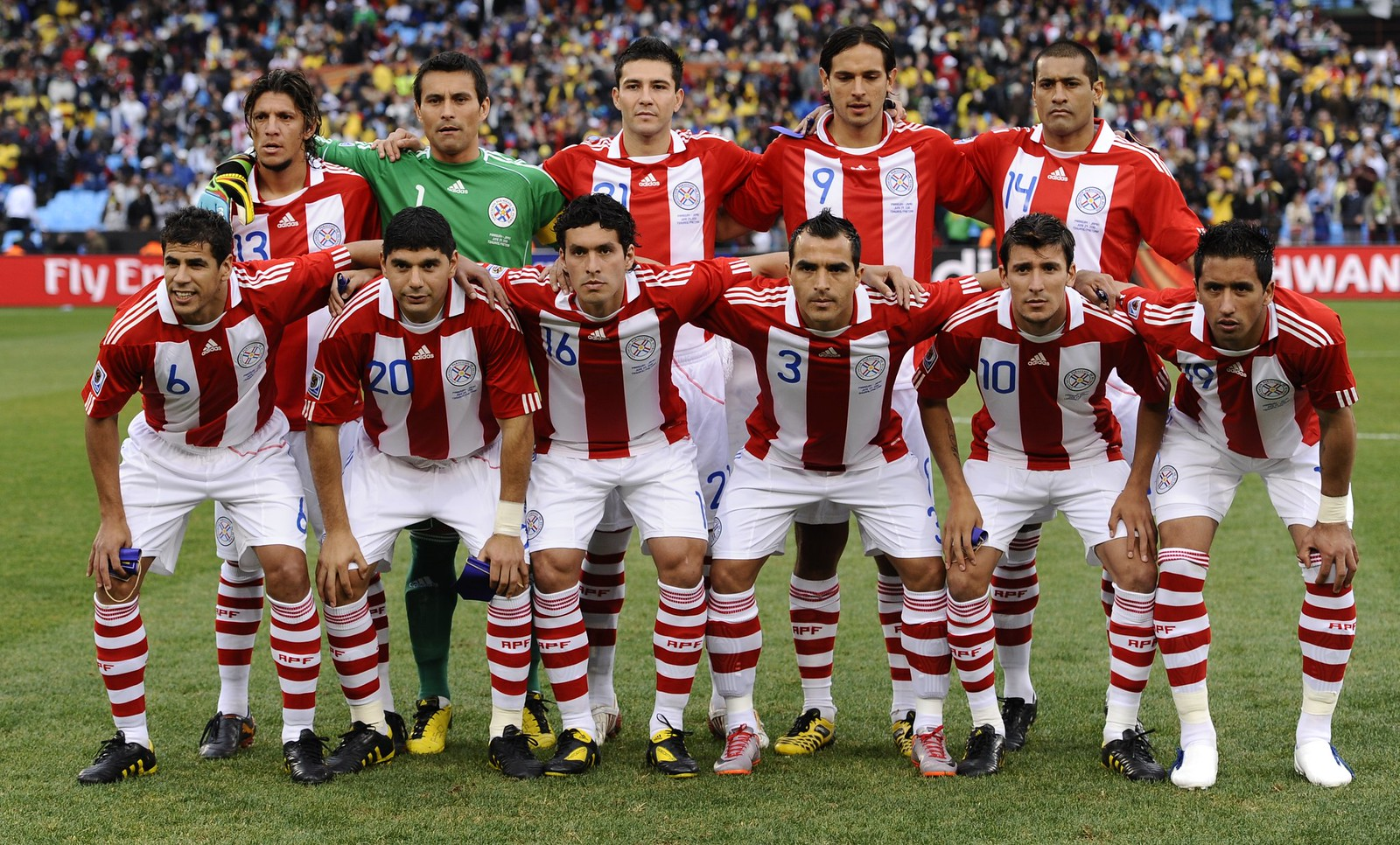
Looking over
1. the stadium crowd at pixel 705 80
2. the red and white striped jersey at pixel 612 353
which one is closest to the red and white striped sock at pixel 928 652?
the red and white striped jersey at pixel 612 353

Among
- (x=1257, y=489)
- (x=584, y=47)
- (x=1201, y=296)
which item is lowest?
(x=1257, y=489)

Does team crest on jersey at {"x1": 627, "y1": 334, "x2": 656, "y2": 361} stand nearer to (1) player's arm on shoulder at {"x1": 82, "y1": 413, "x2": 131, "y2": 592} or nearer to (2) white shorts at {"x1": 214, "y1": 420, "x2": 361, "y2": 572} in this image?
(2) white shorts at {"x1": 214, "y1": 420, "x2": 361, "y2": 572}

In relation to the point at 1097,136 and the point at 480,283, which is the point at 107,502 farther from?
the point at 1097,136

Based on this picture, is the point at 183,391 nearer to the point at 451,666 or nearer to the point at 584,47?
the point at 451,666

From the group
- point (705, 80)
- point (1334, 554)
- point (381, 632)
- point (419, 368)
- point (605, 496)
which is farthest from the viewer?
point (705, 80)

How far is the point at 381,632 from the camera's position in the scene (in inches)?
216

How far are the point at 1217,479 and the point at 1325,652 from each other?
2.15ft

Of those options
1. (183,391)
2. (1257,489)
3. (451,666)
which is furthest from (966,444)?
(183,391)

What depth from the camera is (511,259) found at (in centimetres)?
561

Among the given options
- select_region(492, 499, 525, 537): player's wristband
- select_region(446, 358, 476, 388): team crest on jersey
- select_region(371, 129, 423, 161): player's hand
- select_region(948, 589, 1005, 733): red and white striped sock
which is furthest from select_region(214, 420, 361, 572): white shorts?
select_region(948, 589, 1005, 733): red and white striped sock

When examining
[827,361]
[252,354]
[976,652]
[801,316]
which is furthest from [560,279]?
[976,652]

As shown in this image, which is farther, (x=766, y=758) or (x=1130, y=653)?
(x=766, y=758)

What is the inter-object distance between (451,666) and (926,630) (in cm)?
231

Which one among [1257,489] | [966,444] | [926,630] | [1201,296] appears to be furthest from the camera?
[966,444]
